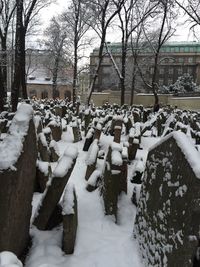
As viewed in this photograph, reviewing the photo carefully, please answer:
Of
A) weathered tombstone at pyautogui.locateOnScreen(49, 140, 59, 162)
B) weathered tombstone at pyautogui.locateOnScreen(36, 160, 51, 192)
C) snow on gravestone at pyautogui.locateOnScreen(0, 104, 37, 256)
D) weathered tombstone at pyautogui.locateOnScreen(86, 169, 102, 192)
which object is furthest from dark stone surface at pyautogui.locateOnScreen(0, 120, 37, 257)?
weathered tombstone at pyautogui.locateOnScreen(49, 140, 59, 162)

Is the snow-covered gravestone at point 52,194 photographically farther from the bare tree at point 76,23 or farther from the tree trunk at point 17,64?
the bare tree at point 76,23

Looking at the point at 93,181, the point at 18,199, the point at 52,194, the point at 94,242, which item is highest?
the point at 18,199

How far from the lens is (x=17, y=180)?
11.1 feet

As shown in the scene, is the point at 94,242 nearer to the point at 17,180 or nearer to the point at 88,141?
the point at 17,180

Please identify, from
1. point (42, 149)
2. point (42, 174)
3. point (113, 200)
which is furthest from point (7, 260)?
point (42, 149)

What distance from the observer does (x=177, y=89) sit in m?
50.4

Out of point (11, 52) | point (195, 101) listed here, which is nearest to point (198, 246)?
point (11, 52)

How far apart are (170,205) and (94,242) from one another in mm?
1138

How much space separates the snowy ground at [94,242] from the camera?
12.0 feet

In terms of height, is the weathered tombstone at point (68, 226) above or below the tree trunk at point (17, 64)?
below

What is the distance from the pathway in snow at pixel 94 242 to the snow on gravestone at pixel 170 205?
0.21 meters

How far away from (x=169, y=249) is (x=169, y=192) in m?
0.48

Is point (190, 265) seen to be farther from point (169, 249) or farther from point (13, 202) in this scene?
point (13, 202)

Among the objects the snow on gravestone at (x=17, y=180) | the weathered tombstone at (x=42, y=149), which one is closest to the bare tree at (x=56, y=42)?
the weathered tombstone at (x=42, y=149)
